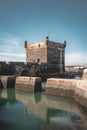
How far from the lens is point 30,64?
28.6m

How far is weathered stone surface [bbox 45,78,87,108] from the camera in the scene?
476 inches

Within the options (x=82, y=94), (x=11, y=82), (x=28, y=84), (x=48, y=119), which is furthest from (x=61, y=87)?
(x=11, y=82)

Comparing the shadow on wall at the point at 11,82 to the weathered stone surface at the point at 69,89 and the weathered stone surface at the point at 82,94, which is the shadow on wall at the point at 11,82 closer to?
the weathered stone surface at the point at 69,89

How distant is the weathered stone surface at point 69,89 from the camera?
1210cm

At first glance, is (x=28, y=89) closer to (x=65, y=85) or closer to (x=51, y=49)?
(x=65, y=85)

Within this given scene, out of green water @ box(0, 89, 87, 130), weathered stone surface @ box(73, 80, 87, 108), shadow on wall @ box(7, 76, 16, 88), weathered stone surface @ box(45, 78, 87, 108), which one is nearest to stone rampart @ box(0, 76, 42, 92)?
shadow on wall @ box(7, 76, 16, 88)

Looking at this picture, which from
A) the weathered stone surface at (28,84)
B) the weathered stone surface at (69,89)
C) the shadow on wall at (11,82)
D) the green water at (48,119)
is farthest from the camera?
the shadow on wall at (11,82)

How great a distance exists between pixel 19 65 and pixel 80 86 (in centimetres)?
1536

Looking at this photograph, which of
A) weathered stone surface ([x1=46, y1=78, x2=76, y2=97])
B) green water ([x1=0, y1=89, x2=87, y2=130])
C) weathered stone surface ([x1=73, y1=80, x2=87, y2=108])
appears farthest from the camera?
weathered stone surface ([x1=46, y1=78, x2=76, y2=97])

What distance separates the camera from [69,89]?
15086mm

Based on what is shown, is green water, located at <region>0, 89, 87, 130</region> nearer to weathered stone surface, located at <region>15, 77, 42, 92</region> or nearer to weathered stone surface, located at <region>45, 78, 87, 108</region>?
weathered stone surface, located at <region>45, 78, 87, 108</region>

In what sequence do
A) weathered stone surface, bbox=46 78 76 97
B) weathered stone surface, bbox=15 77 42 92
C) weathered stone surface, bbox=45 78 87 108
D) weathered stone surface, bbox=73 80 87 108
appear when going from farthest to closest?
weathered stone surface, bbox=15 77 42 92 → weathered stone surface, bbox=46 78 76 97 → weathered stone surface, bbox=45 78 87 108 → weathered stone surface, bbox=73 80 87 108

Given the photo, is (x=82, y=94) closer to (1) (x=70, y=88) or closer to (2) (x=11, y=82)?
(1) (x=70, y=88)

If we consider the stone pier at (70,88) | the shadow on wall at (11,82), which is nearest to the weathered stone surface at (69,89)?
the stone pier at (70,88)
